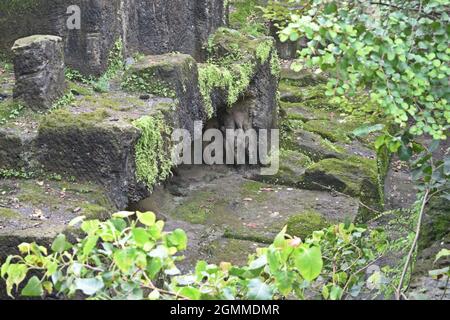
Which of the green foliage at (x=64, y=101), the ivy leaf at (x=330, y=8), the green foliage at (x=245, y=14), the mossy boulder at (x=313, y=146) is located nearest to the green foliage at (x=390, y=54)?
the ivy leaf at (x=330, y=8)

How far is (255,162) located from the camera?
10766 mm

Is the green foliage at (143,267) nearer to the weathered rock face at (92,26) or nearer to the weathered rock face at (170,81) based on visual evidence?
the weathered rock face at (170,81)

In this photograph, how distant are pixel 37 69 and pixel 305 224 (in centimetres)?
364

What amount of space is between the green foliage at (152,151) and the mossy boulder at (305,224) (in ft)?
6.31

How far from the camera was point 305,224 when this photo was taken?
8656mm

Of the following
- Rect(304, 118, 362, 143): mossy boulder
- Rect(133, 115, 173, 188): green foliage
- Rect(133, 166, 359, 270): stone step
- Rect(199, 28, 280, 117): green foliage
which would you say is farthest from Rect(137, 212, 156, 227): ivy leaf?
Rect(304, 118, 362, 143): mossy boulder

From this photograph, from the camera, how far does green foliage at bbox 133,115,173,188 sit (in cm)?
679

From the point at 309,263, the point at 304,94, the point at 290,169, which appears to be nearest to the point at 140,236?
the point at 309,263

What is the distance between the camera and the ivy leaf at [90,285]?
8.55 ft

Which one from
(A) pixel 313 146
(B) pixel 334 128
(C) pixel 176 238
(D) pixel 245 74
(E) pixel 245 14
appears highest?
(E) pixel 245 14

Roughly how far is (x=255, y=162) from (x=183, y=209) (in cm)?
192

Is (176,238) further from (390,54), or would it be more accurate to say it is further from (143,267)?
(390,54)
